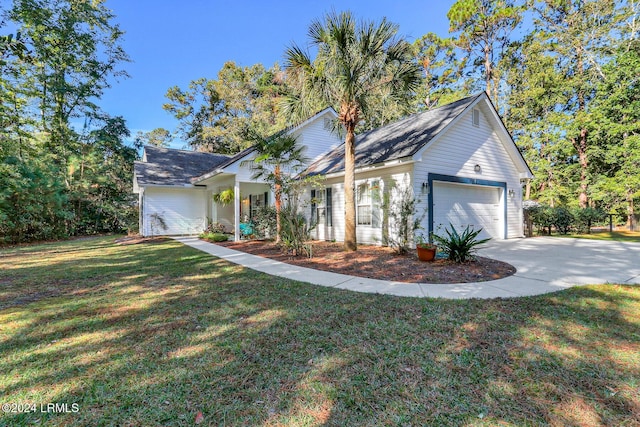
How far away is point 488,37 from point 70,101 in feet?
105

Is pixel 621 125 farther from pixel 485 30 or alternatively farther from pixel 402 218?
pixel 402 218

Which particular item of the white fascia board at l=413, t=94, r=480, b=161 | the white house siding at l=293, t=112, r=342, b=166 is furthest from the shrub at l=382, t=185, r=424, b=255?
the white house siding at l=293, t=112, r=342, b=166

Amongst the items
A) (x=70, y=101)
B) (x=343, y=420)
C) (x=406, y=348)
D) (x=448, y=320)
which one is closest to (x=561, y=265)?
(x=448, y=320)

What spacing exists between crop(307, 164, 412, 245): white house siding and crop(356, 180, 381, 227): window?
16cm

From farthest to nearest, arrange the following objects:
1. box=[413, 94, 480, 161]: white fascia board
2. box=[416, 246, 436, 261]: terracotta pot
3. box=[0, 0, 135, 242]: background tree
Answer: box=[0, 0, 135, 242]: background tree, box=[413, 94, 480, 161]: white fascia board, box=[416, 246, 436, 261]: terracotta pot

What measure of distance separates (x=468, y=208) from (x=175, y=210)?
15.0m

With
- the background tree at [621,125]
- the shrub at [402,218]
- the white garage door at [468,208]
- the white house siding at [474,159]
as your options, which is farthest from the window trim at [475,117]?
the background tree at [621,125]

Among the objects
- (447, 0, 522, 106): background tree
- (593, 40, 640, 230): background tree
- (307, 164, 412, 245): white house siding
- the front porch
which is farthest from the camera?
(447, 0, 522, 106): background tree

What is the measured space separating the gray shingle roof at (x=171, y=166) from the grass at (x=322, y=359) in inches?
471

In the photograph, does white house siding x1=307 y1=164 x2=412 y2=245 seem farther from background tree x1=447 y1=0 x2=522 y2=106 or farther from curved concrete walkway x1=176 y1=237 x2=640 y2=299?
background tree x1=447 y1=0 x2=522 y2=106

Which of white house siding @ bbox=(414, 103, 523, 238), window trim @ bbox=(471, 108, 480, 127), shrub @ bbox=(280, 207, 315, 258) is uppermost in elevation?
window trim @ bbox=(471, 108, 480, 127)

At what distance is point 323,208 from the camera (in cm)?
1249

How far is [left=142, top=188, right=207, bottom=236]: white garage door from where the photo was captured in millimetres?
15305

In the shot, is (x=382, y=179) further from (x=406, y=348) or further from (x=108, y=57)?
(x=108, y=57)
